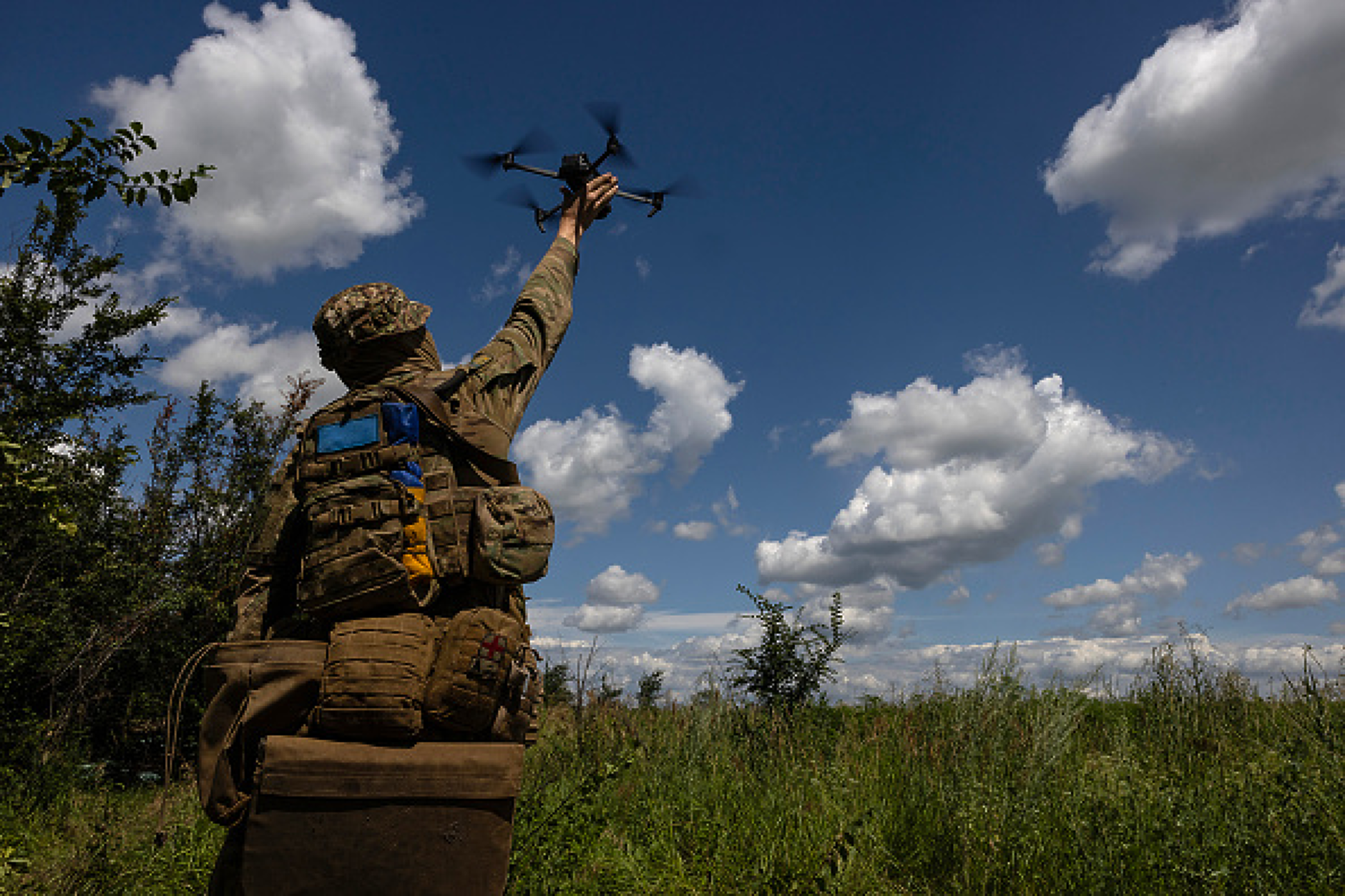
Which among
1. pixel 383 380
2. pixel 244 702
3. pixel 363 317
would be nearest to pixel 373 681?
pixel 244 702

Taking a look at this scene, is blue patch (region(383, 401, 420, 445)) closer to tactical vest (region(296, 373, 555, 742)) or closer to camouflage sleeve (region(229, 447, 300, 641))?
tactical vest (region(296, 373, 555, 742))

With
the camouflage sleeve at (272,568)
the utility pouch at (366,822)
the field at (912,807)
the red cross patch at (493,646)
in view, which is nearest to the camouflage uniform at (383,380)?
the camouflage sleeve at (272,568)

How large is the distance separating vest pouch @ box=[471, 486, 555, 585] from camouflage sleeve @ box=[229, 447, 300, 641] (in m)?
0.87

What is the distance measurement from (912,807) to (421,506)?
3732mm

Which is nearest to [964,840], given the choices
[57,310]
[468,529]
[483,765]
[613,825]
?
[613,825]

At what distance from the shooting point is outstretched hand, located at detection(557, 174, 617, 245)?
3852 millimetres

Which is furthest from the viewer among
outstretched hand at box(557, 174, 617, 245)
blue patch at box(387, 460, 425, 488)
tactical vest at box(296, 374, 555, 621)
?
outstretched hand at box(557, 174, 617, 245)

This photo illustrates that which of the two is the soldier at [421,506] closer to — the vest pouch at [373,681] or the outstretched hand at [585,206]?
the vest pouch at [373,681]

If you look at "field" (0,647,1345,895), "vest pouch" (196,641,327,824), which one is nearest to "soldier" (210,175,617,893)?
"vest pouch" (196,641,327,824)

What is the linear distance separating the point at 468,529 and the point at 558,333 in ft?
3.41

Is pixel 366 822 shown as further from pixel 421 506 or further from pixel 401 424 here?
pixel 401 424

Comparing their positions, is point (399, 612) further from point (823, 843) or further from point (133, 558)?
point (133, 558)

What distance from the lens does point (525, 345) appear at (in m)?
3.39

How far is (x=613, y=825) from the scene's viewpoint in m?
5.23
